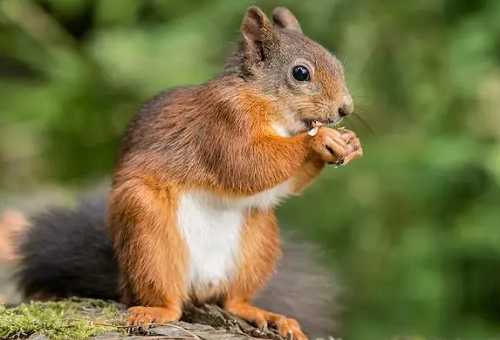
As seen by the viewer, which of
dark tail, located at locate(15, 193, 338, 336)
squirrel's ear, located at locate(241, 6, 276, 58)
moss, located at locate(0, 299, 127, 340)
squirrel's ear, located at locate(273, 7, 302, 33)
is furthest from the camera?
dark tail, located at locate(15, 193, 338, 336)

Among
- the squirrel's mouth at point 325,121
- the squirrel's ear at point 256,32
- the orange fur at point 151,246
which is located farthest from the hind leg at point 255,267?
the squirrel's ear at point 256,32

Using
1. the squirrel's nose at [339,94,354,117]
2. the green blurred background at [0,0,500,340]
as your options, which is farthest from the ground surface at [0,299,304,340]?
the green blurred background at [0,0,500,340]

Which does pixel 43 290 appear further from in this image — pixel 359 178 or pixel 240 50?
pixel 359 178

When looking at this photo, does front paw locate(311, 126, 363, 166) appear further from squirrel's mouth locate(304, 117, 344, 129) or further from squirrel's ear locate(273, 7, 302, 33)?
squirrel's ear locate(273, 7, 302, 33)

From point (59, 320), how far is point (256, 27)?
800 mm

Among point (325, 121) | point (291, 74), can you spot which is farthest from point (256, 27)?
point (325, 121)

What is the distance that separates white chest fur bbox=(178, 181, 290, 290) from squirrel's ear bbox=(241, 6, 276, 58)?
33cm

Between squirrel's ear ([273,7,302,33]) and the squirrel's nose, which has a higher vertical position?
squirrel's ear ([273,7,302,33])

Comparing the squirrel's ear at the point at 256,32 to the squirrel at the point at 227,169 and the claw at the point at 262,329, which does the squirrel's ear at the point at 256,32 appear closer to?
the squirrel at the point at 227,169

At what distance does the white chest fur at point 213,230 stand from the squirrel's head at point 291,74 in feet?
0.59

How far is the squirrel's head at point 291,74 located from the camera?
1.97 meters

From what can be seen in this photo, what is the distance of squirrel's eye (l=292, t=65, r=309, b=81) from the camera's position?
6.54 ft

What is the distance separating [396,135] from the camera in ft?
11.9

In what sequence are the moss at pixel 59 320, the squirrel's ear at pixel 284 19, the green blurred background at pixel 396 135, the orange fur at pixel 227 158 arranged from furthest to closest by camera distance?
the green blurred background at pixel 396 135 < the squirrel's ear at pixel 284 19 < the orange fur at pixel 227 158 < the moss at pixel 59 320
